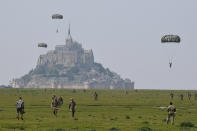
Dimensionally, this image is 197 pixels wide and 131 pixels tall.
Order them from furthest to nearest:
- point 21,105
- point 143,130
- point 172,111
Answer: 1. point 21,105
2. point 172,111
3. point 143,130

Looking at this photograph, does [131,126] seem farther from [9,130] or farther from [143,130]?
[9,130]

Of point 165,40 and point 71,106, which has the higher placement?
point 165,40


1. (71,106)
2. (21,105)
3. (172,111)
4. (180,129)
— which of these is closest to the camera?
(180,129)

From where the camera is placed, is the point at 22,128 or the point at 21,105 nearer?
the point at 22,128

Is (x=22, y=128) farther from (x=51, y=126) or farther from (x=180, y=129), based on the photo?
(x=180, y=129)

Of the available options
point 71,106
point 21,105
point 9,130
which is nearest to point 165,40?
point 71,106

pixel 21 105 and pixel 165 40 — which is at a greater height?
pixel 165 40

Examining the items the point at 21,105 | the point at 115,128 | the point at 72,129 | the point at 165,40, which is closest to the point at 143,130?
the point at 115,128

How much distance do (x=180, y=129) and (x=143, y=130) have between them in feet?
12.2

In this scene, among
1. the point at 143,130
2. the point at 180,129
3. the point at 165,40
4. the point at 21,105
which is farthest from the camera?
the point at 165,40

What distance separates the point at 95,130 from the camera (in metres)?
36.1

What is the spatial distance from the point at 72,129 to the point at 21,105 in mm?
11182

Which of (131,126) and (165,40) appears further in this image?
(165,40)

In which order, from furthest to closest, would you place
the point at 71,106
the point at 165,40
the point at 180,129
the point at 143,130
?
the point at 165,40
the point at 71,106
the point at 180,129
the point at 143,130
